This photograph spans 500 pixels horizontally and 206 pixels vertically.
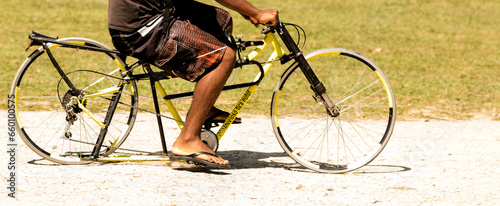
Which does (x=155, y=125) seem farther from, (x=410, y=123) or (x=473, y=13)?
(x=473, y=13)

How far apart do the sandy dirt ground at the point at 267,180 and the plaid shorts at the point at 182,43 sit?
0.73 meters

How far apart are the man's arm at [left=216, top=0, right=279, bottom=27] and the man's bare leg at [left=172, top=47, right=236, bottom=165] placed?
0.25 meters

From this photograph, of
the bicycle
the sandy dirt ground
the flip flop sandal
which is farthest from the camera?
the bicycle

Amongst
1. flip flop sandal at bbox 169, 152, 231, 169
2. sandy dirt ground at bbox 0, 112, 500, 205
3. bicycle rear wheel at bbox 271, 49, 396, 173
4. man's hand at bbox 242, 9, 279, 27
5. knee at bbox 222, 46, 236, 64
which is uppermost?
man's hand at bbox 242, 9, 279, 27

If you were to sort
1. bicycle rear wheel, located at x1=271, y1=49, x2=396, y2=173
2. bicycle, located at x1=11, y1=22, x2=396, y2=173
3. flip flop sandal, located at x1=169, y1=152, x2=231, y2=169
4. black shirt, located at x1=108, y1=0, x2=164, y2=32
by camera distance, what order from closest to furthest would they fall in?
black shirt, located at x1=108, y1=0, x2=164, y2=32
flip flop sandal, located at x1=169, y1=152, x2=231, y2=169
bicycle, located at x1=11, y1=22, x2=396, y2=173
bicycle rear wheel, located at x1=271, y1=49, x2=396, y2=173

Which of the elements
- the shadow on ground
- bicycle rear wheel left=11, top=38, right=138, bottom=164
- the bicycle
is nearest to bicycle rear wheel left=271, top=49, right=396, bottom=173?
the bicycle

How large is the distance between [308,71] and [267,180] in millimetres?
788

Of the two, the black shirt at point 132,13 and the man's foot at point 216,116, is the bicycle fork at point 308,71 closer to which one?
the man's foot at point 216,116

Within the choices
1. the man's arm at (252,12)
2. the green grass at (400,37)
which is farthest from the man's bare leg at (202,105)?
the green grass at (400,37)

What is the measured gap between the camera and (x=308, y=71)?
444 centimetres

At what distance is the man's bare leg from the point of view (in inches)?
163

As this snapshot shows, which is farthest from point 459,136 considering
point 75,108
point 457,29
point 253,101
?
point 457,29

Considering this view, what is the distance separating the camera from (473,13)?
42.4ft

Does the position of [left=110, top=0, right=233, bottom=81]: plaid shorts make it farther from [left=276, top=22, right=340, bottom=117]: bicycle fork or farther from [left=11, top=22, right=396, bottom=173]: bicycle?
[left=276, top=22, right=340, bottom=117]: bicycle fork
